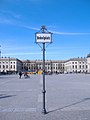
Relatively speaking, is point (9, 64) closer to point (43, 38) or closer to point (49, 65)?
point (49, 65)

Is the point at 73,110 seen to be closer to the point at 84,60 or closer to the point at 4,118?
the point at 4,118

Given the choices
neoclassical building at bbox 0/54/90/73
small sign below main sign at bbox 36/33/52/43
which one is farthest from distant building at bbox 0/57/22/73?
small sign below main sign at bbox 36/33/52/43

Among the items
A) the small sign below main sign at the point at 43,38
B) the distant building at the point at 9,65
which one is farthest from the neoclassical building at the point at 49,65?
the small sign below main sign at the point at 43,38

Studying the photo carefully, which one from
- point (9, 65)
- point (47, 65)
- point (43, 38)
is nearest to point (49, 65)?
point (47, 65)

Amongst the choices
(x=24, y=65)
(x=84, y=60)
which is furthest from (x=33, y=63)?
(x=84, y=60)

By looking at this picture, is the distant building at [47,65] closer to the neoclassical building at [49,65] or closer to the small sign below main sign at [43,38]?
the neoclassical building at [49,65]

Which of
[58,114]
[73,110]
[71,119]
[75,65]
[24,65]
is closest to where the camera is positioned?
[71,119]

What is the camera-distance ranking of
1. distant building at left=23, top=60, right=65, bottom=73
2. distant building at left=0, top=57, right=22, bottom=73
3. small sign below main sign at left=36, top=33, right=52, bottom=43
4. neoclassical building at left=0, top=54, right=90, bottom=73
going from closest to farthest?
small sign below main sign at left=36, top=33, right=52, bottom=43 → distant building at left=0, top=57, right=22, bottom=73 → neoclassical building at left=0, top=54, right=90, bottom=73 → distant building at left=23, top=60, right=65, bottom=73

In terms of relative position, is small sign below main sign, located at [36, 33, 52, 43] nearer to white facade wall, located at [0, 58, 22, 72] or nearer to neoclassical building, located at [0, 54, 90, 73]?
neoclassical building, located at [0, 54, 90, 73]

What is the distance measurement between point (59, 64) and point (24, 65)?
29.9 meters

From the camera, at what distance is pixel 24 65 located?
187m

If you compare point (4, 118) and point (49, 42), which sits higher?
point (49, 42)

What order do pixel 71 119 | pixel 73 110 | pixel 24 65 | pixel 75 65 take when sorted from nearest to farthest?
pixel 71 119
pixel 73 110
pixel 75 65
pixel 24 65

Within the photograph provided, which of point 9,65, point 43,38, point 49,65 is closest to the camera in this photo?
point 43,38
